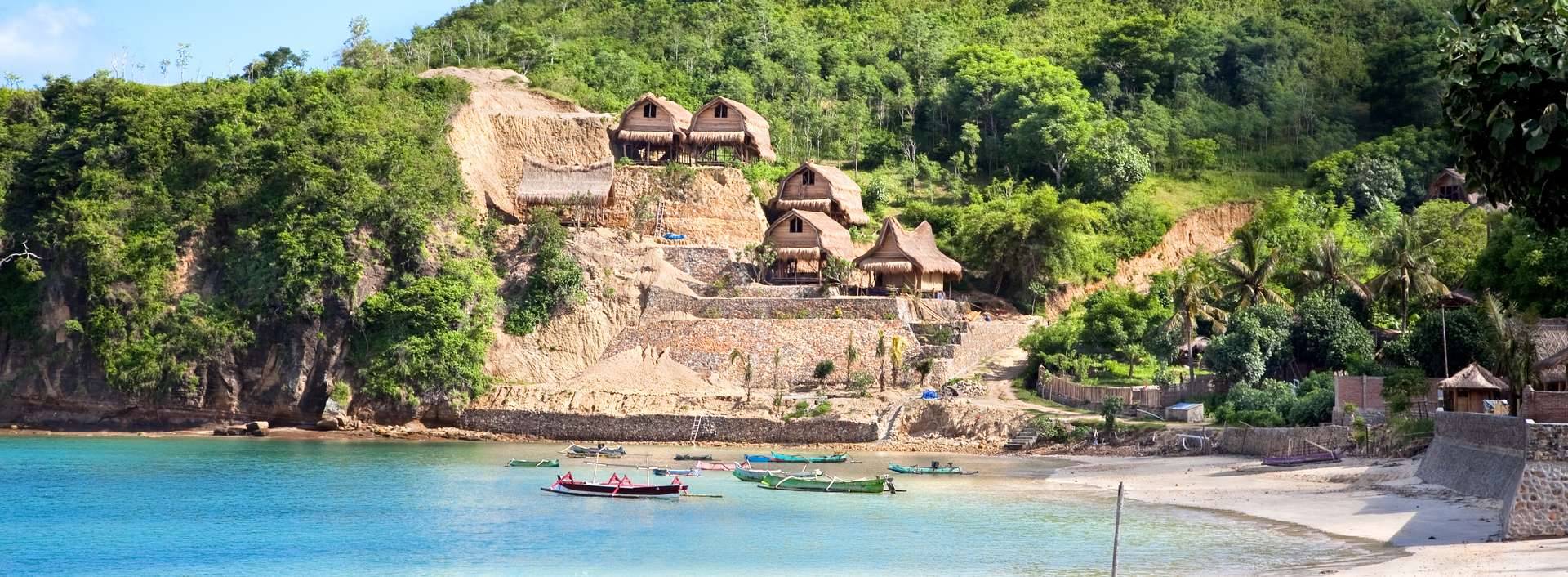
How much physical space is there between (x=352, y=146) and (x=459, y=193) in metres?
4.40

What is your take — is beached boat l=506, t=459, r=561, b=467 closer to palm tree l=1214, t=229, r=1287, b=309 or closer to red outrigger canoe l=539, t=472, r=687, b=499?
red outrigger canoe l=539, t=472, r=687, b=499

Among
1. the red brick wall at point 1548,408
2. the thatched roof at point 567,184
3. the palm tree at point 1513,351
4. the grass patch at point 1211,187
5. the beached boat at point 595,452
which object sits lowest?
the beached boat at point 595,452

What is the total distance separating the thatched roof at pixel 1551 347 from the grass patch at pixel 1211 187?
95.4 feet

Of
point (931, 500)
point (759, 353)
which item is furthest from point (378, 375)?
point (931, 500)

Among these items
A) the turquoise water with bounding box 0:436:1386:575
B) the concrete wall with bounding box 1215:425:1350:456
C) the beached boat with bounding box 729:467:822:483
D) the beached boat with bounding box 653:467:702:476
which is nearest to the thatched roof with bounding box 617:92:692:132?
the turquoise water with bounding box 0:436:1386:575

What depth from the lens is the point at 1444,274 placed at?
4800 centimetres

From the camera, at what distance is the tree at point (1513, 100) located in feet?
39.2

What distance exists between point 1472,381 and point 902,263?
25794 mm

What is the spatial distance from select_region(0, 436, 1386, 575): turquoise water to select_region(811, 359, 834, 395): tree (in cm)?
715

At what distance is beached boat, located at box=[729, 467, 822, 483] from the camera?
129 ft

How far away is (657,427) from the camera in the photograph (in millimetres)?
48969

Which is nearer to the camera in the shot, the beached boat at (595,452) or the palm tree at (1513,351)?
the palm tree at (1513,351)

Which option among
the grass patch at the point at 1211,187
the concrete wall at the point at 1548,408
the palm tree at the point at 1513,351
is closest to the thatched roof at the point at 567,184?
the grass patch at the point at 1211,187

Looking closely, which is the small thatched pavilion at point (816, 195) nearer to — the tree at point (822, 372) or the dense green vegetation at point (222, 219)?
the tree at point (822, 372)
